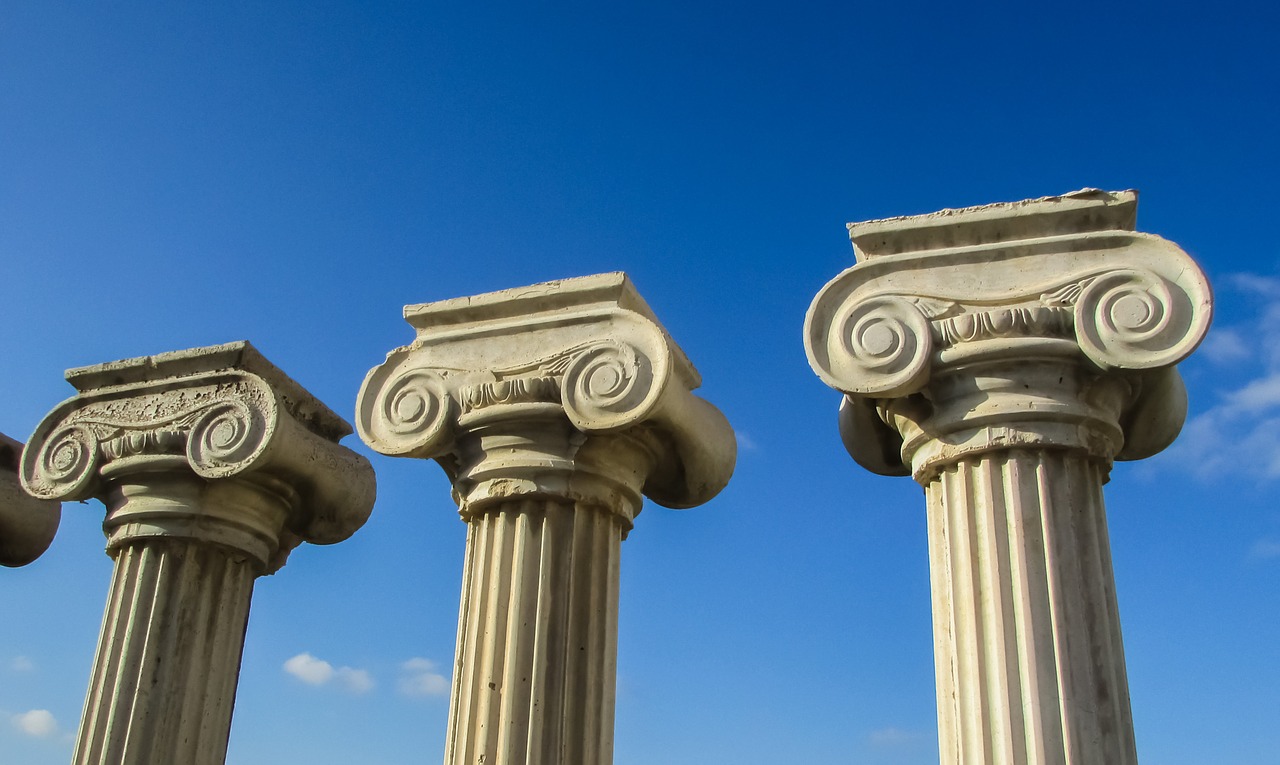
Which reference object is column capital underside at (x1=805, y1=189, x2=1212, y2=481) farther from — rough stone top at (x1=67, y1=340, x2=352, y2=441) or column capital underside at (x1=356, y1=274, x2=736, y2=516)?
rough stone top at (x1=67, y1=340, x2=352, y2=441)

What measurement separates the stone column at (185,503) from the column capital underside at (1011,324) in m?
6.23

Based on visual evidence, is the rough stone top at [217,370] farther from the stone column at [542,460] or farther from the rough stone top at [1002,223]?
the rough stone top at [1002,223]

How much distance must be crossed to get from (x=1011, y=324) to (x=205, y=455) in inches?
331

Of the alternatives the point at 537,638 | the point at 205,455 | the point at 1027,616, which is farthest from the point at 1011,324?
the point at 205,455

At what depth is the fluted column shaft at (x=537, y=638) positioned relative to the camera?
456 inches

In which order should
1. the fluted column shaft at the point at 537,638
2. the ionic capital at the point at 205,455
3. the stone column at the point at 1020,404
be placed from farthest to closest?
1. the ionic capital at the point at 205,455
2. the fluted column shaft at the point at 537,638
3. the stone column at the point at 1020,404

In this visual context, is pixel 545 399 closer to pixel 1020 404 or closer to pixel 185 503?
pixel 1020 404

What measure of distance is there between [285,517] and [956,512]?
25.6ft

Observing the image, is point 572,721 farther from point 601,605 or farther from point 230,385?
point 230,385

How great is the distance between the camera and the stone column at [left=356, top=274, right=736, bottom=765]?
11734 millimetres

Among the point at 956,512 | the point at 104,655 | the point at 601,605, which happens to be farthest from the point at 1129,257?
the point at 104,655

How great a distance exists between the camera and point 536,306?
42.5 ft

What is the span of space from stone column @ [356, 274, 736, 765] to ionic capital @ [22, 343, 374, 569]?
73.8 inches

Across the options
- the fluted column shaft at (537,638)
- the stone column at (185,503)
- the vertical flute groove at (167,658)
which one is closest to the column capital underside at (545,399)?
the fluted column shaft at (537,638)
